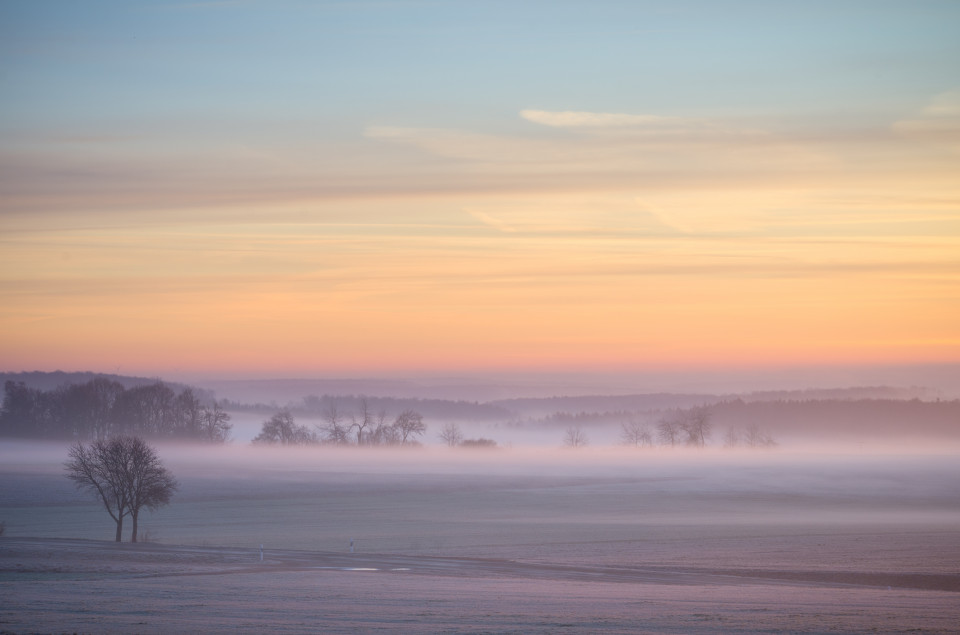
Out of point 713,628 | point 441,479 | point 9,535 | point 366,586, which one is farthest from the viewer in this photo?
point 441,479

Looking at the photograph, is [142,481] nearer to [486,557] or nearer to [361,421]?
[486,557]

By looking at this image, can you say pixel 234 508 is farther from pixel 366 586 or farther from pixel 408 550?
pixel 366 586

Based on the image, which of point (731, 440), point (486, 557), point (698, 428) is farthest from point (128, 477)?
point (731, 440)

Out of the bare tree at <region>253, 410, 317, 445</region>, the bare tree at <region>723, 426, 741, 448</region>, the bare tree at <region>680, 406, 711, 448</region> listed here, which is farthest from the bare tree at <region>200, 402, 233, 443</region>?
the bare tree at <region>723, 426, 741, 448</region>

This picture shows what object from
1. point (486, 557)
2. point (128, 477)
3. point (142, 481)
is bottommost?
point (486, 557)

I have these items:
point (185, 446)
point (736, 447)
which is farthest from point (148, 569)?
point (736, 447)

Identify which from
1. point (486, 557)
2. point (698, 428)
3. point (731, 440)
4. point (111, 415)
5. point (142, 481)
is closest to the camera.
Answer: point (486, 557)

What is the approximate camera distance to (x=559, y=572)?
4134cm

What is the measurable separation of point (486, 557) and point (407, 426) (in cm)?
11924

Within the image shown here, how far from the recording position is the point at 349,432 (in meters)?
163

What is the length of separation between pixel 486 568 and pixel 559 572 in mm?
3529

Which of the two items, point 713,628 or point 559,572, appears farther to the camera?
point 559,572

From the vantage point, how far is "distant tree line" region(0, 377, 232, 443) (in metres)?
150

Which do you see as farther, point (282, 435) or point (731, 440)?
point (731, 440)
